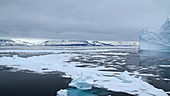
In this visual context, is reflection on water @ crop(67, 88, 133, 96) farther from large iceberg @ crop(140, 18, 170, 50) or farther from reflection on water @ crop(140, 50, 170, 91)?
large iceberg @ crop(140, 18, 170, 50)

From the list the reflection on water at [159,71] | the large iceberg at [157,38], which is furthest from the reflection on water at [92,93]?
the large iceberg at [157,38]

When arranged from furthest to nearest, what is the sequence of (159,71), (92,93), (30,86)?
(159,71)
(30,86)
(92,93)

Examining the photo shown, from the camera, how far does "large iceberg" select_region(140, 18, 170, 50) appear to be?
33941 millimetres

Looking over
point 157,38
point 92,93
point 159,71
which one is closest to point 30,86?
point 92,93

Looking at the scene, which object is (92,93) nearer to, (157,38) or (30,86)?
(30,86)

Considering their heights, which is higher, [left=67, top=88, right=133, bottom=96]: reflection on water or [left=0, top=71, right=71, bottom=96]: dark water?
[left=67, top=88, right=133, bottom=96]: reflection on water

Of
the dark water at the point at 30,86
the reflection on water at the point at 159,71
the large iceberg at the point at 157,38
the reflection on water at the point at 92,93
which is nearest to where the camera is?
the reflection on water at the point at 92,93

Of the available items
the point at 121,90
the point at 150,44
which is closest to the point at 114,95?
the point at 121,90

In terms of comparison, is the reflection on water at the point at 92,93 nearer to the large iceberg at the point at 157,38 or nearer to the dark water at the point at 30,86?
the dark water at the point at 30,86

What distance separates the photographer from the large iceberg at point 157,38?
33941mm

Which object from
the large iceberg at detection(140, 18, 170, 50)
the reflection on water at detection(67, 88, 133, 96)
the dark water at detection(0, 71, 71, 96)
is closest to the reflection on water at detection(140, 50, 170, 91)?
the reflection on water at detection(67, 88, 133, 96)

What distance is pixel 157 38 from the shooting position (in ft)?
118

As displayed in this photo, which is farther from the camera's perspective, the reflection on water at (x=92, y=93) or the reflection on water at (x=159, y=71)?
the reflection on water at (x=159, y=71)

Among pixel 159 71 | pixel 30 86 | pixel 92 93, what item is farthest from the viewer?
pixel 159 71
